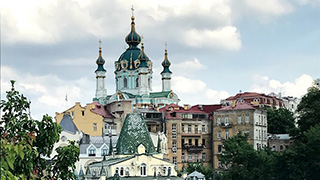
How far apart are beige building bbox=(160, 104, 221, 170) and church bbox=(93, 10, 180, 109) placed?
15170mm

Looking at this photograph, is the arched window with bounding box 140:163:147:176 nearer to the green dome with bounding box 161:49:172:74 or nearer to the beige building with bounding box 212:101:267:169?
the beige building with bounding box 212:101:267:169

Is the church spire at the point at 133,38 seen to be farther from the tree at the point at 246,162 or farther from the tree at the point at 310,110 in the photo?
the tree at the point at 310,110

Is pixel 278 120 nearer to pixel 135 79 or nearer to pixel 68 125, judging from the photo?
pixel 135 79

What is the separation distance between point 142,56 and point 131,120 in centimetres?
5228

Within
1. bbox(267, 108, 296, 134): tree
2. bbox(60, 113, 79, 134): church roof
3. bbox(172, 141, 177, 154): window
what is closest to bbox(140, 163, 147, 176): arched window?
bbox(60, 113, 79, 134): church roof

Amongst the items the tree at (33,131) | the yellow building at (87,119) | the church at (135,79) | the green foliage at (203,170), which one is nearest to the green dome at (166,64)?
the church at (135,79)

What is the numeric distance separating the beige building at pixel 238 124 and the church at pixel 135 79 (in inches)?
734

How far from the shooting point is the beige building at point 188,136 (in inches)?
4013

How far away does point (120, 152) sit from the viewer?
71.9m

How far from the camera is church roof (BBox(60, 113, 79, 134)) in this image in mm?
97188

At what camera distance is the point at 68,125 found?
98.6m

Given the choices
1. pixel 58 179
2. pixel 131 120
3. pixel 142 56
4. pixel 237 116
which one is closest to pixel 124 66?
pixel 142 56

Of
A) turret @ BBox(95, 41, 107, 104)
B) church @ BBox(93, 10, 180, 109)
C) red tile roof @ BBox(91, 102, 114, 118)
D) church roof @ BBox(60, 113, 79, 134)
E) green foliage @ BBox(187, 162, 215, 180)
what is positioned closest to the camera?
green foliage @ BBox(187, 162, 215, 180)

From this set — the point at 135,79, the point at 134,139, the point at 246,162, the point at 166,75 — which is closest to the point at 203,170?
the point at 246,162
